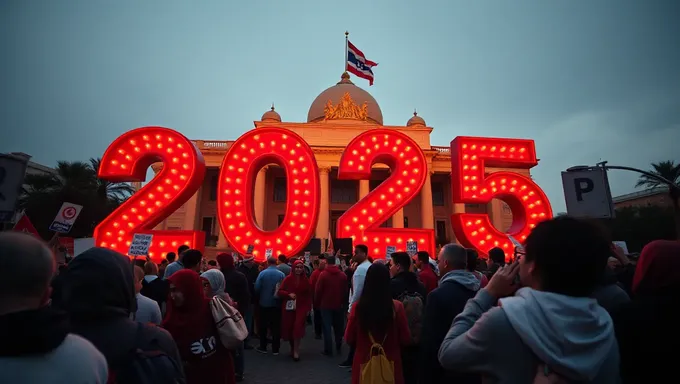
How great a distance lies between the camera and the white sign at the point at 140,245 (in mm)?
8117

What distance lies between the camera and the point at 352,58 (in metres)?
30.8

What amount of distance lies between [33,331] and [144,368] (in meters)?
0.55

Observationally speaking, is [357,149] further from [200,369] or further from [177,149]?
[200,369]

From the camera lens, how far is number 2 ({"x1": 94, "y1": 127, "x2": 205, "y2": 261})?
28.5ft

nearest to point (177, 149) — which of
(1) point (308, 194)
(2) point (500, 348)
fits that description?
(1) point (308, 194)

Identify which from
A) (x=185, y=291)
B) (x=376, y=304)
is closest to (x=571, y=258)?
(x=376, y=304)

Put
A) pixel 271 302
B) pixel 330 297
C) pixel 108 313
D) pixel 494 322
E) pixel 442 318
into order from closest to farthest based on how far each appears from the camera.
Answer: pixel 494 322, pixel 108 313, pixel 442 318, pixel 330 297, pixel 271 302

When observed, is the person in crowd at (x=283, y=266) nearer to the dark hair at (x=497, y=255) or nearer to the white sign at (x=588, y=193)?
the dark hair at (x=497, y=255)

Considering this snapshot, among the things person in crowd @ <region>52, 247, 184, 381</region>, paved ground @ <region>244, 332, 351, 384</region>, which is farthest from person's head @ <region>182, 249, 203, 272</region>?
person in crowd @ <region>52, 247, 184, 381</region>

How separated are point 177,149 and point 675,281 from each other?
9.09 meters

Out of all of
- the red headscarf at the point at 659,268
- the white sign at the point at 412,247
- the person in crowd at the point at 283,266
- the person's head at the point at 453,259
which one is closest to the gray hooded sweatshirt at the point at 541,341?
the red headscarf at the point at 659,268

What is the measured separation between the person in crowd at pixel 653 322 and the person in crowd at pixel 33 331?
2290 millimetres

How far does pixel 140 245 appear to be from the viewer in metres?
8.23

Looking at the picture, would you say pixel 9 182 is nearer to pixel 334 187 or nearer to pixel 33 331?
pixel 33 331
